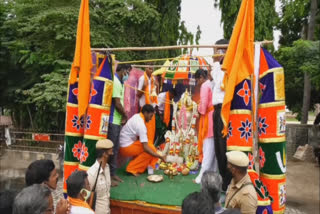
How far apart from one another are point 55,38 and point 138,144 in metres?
5.62

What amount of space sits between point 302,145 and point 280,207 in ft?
30.9

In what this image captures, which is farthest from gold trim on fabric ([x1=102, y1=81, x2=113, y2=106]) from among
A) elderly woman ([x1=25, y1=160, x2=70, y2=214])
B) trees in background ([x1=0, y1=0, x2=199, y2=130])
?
trees in background ([x1=0, y1=0, x2=199, y2=130])

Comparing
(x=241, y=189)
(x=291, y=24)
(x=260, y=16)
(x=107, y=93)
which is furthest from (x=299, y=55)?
(x=241, y=189)

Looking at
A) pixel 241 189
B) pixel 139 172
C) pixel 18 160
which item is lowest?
pixel 18 160

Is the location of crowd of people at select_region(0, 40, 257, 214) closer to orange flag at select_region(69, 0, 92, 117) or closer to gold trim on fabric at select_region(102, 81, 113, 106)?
gold trim on fabric at select_region(102, 81, 113, 106)

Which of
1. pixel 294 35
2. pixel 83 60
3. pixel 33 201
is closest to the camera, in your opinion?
pixel 33 201

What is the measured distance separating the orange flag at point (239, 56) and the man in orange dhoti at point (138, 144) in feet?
5.27

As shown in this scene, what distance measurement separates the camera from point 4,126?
11805mm

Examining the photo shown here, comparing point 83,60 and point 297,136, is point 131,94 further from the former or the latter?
point 297,136

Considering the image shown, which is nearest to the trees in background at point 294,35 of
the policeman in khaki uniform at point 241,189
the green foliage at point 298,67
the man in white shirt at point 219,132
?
the green foliage at point 298,67

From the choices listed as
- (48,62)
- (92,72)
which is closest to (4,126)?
(48,62)

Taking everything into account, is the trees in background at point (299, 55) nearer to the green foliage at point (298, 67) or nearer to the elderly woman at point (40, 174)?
the green foliage at point (298, 67)

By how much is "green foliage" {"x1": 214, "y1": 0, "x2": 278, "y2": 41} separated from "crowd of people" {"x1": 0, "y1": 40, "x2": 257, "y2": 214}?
5.38 meters

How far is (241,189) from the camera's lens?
2855mm
